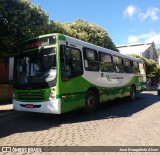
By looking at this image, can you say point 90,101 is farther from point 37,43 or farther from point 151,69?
point 151,69

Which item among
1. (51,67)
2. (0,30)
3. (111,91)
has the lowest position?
(111,91)

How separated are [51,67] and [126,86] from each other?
8.17 meters

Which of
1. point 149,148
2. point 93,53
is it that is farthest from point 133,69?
point 149,148

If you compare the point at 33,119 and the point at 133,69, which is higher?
the point at 133,69

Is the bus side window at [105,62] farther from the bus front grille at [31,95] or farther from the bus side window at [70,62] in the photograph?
the bus front grille at [31,95]

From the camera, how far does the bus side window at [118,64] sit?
50.0 feet

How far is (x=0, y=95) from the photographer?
16.9 meters

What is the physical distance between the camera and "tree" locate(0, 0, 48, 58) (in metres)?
13.9

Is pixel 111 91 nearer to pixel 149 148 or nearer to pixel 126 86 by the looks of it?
pixel 126 86

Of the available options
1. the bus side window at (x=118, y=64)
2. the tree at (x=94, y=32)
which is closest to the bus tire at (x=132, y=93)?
the bus side window at (x=118, y=64)

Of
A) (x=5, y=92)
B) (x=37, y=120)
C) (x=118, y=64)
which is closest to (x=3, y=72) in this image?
(x=5, y=92)

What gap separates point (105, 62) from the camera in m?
13.8

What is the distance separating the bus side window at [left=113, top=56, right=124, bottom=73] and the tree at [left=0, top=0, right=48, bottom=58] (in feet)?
15.1

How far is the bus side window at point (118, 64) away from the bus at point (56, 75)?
233 cm
